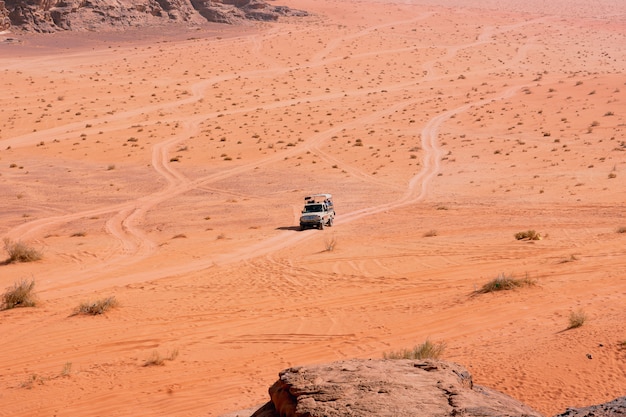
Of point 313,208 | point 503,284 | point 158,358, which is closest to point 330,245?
point 313,208

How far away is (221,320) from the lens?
52.1 feet

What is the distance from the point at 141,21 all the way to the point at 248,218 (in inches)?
2828

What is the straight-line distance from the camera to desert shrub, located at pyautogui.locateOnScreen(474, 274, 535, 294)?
16469 millimetres

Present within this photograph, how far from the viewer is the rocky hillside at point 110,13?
277ft

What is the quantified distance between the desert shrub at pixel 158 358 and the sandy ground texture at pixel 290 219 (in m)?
0.14

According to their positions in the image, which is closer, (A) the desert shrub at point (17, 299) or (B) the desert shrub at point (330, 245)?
(A) the desert shrub at point (17, 299)

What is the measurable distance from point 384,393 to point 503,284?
9.52 m

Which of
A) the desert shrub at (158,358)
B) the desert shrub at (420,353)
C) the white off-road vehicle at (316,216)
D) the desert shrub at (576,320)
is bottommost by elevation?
the white off-road vehicle at (316,216)

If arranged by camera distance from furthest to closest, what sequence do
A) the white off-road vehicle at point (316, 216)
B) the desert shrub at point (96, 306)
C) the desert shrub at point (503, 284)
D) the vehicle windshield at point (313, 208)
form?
the vehicle windshield at point (313, 208), the white off-road vehicle at point (316, 216), the desert shrub at point (96, 306), the desert shrub at point (503, 284)

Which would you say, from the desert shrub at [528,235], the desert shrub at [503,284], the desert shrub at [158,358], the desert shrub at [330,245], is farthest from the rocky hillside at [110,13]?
the desert shrub at [158,358]

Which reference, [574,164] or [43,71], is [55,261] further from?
[43,71]

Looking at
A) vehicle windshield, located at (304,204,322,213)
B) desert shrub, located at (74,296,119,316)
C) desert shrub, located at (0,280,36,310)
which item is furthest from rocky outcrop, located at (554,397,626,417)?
vehicle windshield, located at (304,204,322,213)

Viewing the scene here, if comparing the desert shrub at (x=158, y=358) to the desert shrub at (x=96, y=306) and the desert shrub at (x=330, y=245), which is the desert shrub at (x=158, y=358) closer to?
the desert shrub at (x=96, y=306)

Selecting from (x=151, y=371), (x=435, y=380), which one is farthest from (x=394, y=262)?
(x=435, y=380)
